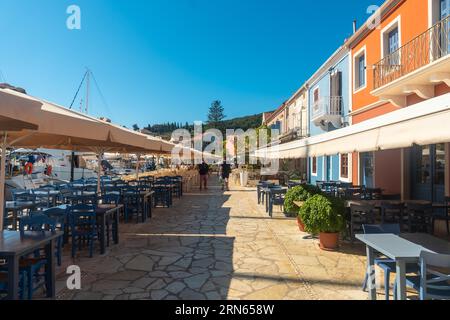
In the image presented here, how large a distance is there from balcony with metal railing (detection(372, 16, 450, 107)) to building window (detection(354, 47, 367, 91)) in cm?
253

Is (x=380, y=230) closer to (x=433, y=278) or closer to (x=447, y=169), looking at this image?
(x=433, y=278)

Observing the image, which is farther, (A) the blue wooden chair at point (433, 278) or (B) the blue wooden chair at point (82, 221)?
(B) the blue wooden chair at point (82, 221)

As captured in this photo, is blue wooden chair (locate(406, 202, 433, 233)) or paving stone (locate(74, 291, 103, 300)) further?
blue wooden chair (locate(406, 202, 433, 233))

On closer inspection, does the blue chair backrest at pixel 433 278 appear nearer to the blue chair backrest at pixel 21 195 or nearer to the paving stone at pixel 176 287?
the paving stone at pixel 176 287

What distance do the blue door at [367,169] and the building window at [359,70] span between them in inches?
114

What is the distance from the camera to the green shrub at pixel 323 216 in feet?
20.4

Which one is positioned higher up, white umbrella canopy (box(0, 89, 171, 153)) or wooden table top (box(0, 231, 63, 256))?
white umbrella canopy (box(0, 89, 171, 153))

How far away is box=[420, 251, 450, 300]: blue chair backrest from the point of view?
9.43 ft

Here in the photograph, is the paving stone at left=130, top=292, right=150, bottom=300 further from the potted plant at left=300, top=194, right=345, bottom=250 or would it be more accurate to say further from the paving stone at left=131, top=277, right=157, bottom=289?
the potted plant at left=300, top=194, right=345, bottom=250

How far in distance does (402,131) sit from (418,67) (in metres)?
6.07

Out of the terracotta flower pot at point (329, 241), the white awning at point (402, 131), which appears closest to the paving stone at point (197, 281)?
the terracotta flower pot at point (329, 241)

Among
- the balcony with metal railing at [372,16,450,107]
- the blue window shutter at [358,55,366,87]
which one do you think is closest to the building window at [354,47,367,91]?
the blue window shutter at [358,55,366,87]
